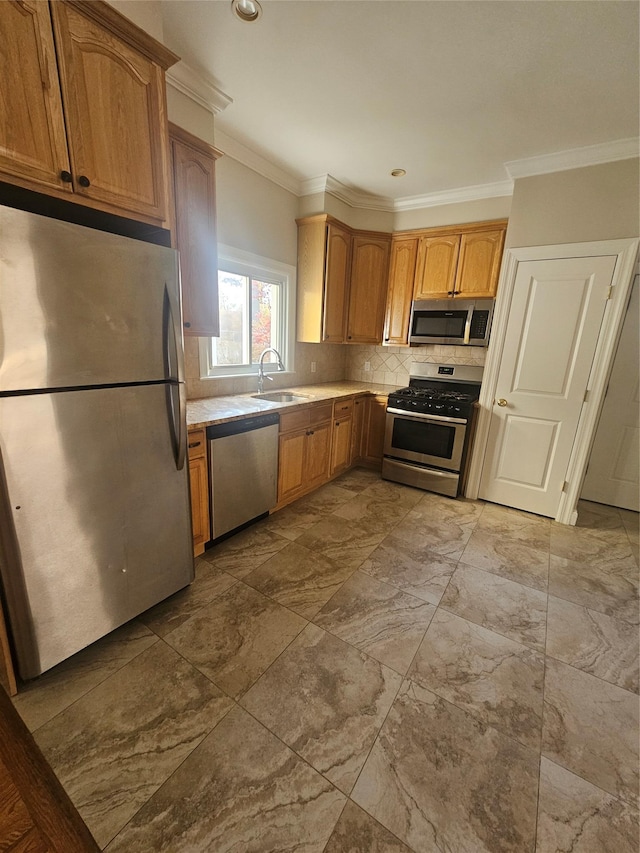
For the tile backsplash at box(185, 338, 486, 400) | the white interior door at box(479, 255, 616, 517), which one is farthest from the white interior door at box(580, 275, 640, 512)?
the tile backsplash at box(185, 338, 486, 400)

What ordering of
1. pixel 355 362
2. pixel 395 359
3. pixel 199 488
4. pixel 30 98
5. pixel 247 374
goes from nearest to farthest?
1. pixel 30 98
2. pixel 199 488
3. pixel 247 374
4. pixel 395 359
5. pixel 355 362

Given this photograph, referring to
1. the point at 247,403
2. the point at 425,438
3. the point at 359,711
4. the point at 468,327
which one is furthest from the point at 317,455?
the point at 359,711

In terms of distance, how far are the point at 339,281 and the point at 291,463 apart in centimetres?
200

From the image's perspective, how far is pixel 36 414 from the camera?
1200 mm

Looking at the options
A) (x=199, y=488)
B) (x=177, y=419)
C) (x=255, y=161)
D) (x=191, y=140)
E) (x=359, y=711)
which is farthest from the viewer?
A: (x=255, y=161)

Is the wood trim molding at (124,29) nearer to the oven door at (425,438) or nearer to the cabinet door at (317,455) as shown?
the cabinet door at (317,455)

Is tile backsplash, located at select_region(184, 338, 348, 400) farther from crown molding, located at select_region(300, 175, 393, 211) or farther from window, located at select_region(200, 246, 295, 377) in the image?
crown molding, located at select_region(300, 175, 393, 211)

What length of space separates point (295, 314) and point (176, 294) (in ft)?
6.82

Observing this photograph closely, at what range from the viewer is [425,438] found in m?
3.33

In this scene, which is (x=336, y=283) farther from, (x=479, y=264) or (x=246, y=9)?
(x=246, y=9)

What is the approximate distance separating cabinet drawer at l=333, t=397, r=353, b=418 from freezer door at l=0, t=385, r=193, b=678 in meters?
1.79

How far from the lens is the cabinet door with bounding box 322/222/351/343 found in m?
3.35

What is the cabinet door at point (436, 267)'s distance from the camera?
3330 mm

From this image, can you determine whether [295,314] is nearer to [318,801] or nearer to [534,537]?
[534,537]
